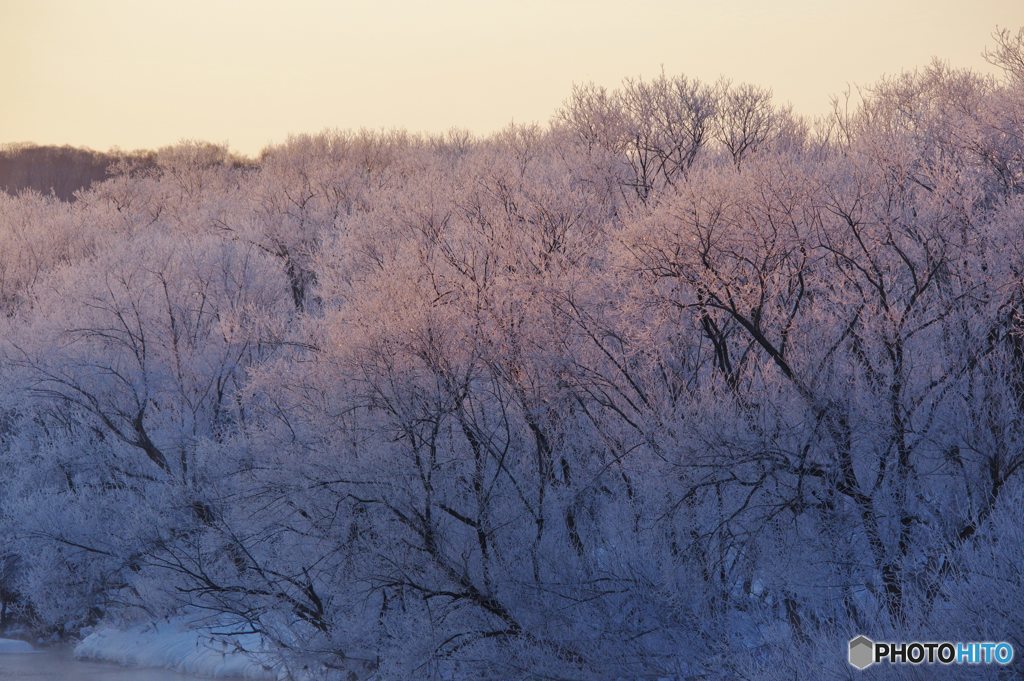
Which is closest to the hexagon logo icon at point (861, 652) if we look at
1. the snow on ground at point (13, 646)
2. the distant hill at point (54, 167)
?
the snow on ground at point (13, 646)

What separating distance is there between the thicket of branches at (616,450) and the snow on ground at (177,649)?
2.34ft

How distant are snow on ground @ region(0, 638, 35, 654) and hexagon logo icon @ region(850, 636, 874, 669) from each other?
20.2 metres

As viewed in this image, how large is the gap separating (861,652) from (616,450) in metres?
6.65

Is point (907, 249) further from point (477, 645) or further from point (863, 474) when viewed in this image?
point (477, 645)

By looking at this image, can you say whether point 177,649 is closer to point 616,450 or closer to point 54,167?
point 616,450

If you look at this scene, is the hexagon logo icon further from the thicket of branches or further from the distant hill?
the distant hill

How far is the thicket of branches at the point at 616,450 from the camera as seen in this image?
1827cm

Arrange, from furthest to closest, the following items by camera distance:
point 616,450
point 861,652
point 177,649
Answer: point 177,649 < point 616,450 < point 861,652

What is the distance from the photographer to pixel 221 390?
31.1 meters

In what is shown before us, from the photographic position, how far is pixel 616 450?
2145 centimetres

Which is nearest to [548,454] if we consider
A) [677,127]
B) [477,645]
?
[477,645]

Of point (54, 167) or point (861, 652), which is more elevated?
point (54, 167)

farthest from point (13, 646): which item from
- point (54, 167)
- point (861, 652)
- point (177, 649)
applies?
point (54, 167)

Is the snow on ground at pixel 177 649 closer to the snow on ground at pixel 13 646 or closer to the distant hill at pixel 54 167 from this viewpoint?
the snow on ground at pixel 13 646
